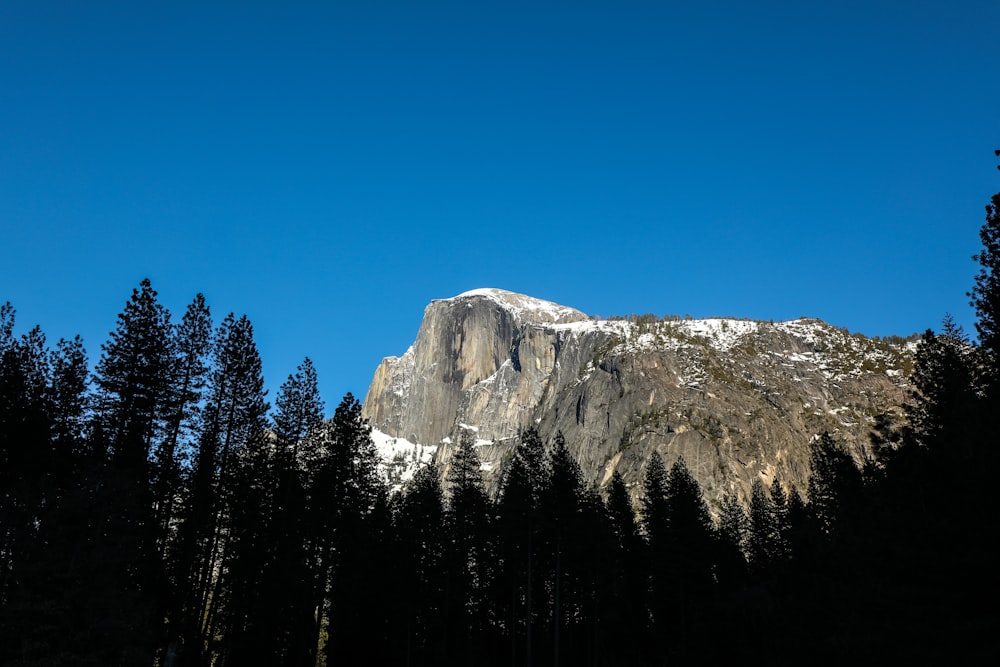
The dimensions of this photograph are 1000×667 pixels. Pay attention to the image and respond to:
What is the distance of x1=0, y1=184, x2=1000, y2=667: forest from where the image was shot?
18844 mm

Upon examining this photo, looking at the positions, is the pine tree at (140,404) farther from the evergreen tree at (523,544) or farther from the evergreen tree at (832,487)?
the evergreen tree at (832,487)

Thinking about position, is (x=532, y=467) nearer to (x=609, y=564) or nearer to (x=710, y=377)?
(x=609, y=564)

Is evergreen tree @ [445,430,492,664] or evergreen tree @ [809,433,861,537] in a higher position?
evergreen tree @ [809,433,861,537]

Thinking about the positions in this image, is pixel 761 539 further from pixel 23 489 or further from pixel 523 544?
→ pixel 23 489

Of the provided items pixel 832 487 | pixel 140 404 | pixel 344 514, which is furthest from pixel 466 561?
pixel 832 487

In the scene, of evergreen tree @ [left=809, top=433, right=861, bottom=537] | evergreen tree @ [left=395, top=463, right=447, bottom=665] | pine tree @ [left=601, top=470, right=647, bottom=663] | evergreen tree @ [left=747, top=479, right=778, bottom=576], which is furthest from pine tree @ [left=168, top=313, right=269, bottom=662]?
evergreen tree @ [left=747, top=479, right=778, bottom=576]

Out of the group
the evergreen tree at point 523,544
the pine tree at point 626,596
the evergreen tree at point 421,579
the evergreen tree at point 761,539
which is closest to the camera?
the evergreen tree at point 523,544

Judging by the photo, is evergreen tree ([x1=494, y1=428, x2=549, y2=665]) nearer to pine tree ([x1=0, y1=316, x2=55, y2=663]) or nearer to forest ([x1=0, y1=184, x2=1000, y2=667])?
forest ([x1=0, y1=184, x2=1000, y2=667])

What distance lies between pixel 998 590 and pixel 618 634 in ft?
101

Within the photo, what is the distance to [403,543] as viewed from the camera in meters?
39.1

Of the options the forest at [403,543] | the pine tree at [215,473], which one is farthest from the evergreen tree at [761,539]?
the pine tree at [215,473]

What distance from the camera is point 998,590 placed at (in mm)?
17719

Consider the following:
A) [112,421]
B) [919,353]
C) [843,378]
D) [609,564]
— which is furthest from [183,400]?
[843,378]

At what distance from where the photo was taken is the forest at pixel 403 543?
1884cm
